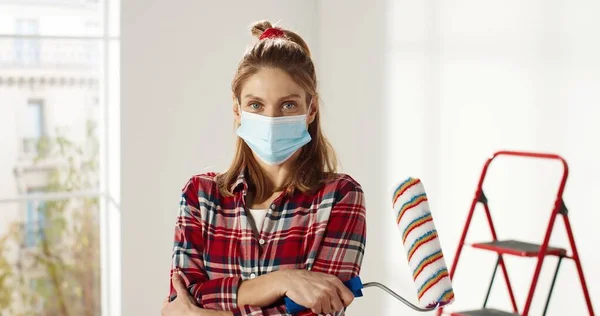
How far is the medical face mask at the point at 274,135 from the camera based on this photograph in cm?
170

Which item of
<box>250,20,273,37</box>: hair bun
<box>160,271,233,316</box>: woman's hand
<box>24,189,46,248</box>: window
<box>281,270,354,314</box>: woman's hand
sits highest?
<box>250,20,273,37</box>: hair bun

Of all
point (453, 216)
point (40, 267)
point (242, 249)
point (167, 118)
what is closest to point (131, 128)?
point (167, 118)

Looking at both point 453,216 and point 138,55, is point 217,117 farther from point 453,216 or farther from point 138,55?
point 453,216

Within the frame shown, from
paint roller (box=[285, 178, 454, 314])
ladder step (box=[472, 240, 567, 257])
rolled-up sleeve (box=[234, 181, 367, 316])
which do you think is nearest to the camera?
paint roller (box=[285, 178, 454, 314])

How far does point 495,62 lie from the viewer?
3.16 metres

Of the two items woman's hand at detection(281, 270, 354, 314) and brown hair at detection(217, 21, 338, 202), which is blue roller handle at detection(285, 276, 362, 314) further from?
brown hair at detection(217, 21, 338, 202)

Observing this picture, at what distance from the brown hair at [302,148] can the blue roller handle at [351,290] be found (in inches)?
9.0

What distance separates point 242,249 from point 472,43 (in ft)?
6.13

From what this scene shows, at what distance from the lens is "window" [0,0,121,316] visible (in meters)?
3.92


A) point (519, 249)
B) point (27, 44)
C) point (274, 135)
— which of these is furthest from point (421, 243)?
point (27, 44)

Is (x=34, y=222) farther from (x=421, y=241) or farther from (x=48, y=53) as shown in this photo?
(x=421, y=241)

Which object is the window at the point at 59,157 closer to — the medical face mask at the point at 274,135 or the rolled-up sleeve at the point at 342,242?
the medical face mask at the point at 274,135

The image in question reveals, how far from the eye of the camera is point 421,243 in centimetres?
142

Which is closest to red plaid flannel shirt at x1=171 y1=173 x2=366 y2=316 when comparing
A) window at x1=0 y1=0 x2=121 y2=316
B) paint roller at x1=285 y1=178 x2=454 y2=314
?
paint roller at x1=285 y1=178 x2=454 y2=314
